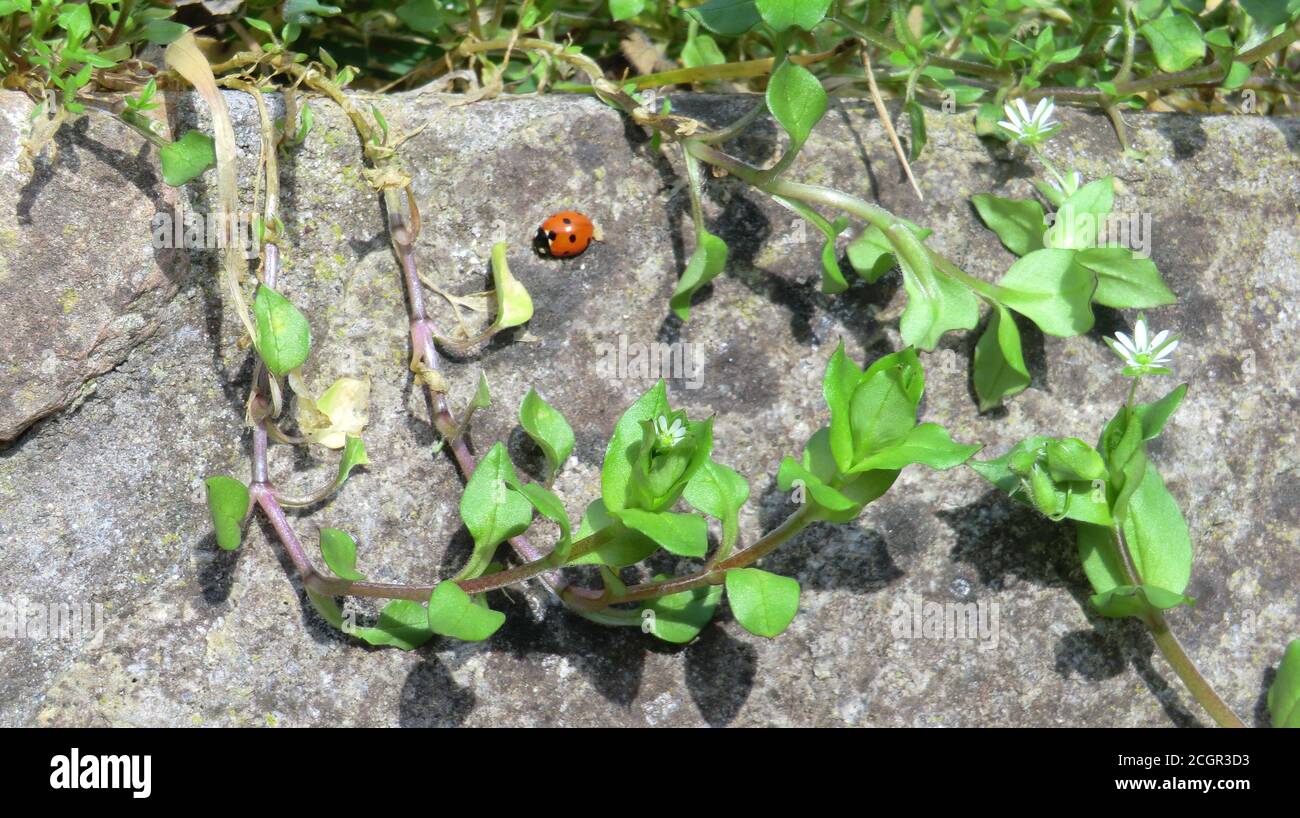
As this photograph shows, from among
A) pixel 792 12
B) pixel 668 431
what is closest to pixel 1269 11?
pixel 792 12

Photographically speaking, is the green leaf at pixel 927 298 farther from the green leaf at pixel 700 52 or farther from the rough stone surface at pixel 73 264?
the rough stone surface at pixel 73 264

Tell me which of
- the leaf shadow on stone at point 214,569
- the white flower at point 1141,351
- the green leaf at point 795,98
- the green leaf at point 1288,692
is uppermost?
the green leaf at point 795,98

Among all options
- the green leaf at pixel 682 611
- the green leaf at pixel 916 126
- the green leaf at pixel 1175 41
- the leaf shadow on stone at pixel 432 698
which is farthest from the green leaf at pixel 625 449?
the green leaf at pixel 1175 41

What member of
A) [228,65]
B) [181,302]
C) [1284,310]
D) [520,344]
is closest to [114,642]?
[181,302]

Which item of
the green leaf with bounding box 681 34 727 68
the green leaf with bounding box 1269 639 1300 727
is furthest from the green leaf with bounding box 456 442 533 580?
the green leaf with bounding box 1269 639 1300 727

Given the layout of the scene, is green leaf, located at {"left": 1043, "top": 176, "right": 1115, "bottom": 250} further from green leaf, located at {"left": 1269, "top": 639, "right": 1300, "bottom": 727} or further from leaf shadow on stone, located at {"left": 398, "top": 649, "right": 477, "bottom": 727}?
leaf shadow on stone, located at {"left": 398, "top": 649, "right": 477, "bottom": 727}
